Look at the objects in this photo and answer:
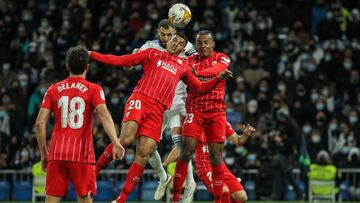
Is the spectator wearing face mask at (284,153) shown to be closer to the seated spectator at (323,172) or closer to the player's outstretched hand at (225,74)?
the seated spectator at (323,172)

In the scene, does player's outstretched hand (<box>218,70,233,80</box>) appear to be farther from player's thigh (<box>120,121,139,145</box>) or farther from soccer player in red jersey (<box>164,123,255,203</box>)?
player's thigh (<box>120,121,139,145</box>)

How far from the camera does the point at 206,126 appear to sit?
1483cm

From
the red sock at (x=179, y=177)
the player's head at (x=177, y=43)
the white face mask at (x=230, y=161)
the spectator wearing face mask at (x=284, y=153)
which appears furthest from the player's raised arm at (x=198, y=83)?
the spectator wearing face mask at (x=284, y=153)

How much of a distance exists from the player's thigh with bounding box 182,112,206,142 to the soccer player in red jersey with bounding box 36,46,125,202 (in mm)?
3162

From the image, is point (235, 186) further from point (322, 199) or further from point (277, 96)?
point (277, 96)

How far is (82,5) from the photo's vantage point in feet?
96.2

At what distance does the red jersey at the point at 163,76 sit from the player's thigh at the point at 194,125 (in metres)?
0.63

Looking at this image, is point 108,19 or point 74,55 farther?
point 108,19

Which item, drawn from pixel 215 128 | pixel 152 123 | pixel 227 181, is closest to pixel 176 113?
pixel 215 128

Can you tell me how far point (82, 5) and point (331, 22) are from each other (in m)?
7.63

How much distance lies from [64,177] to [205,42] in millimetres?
4164

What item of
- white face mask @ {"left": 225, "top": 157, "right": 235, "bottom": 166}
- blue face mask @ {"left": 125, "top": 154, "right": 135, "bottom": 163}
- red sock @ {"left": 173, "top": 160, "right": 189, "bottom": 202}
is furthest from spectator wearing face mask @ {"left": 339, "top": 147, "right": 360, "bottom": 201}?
red sock @ {"left": 173, "top": 160, "right": 189, "bottom": 202}

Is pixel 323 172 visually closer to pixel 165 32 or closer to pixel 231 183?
pixel 231 183

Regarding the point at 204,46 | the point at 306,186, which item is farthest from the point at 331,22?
the point at 204,46
